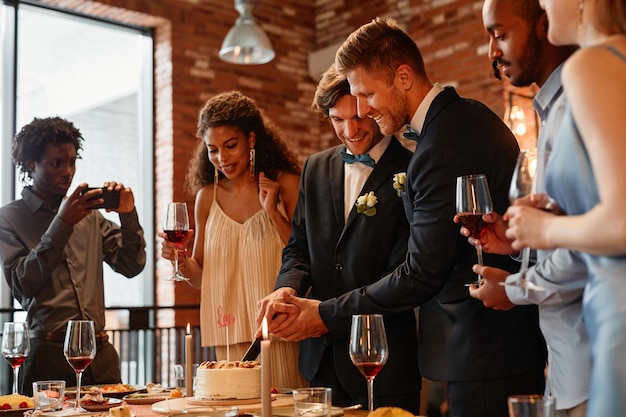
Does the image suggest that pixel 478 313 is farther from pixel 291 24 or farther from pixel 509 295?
pixel 291 24

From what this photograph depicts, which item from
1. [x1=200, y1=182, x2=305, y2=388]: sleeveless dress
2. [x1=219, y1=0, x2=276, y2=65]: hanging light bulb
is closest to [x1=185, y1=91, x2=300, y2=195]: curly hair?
[x1=200, y1=182, x2=305, y2=388]: sleeveless dress

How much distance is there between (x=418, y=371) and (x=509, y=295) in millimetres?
900

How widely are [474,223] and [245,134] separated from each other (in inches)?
64.2

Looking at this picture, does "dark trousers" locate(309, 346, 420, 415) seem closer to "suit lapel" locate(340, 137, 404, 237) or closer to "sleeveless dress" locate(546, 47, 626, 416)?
"suit lapel" locate(340, 137, 404, 237)

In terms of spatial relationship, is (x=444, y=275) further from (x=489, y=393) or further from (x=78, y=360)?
(x=78, y=360)

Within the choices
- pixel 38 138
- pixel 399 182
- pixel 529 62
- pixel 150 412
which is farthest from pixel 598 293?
pixel 38 138

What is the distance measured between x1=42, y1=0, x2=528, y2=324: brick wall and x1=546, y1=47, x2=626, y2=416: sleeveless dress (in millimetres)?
5092

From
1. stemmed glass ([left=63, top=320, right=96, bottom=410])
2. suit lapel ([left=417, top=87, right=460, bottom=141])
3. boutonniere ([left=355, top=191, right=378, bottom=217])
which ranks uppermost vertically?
suit lapel ([left=417, top=87, right=460, bottom=141])

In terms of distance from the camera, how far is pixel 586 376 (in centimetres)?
147

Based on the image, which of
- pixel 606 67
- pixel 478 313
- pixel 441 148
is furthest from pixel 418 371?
pixel 606 67

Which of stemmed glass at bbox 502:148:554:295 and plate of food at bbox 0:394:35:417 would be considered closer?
stemmed glass at bbox 502:148:554:295

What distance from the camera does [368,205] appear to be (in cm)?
246

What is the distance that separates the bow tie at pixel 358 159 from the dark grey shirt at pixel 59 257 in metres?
1.20

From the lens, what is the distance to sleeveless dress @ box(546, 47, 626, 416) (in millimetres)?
1198
